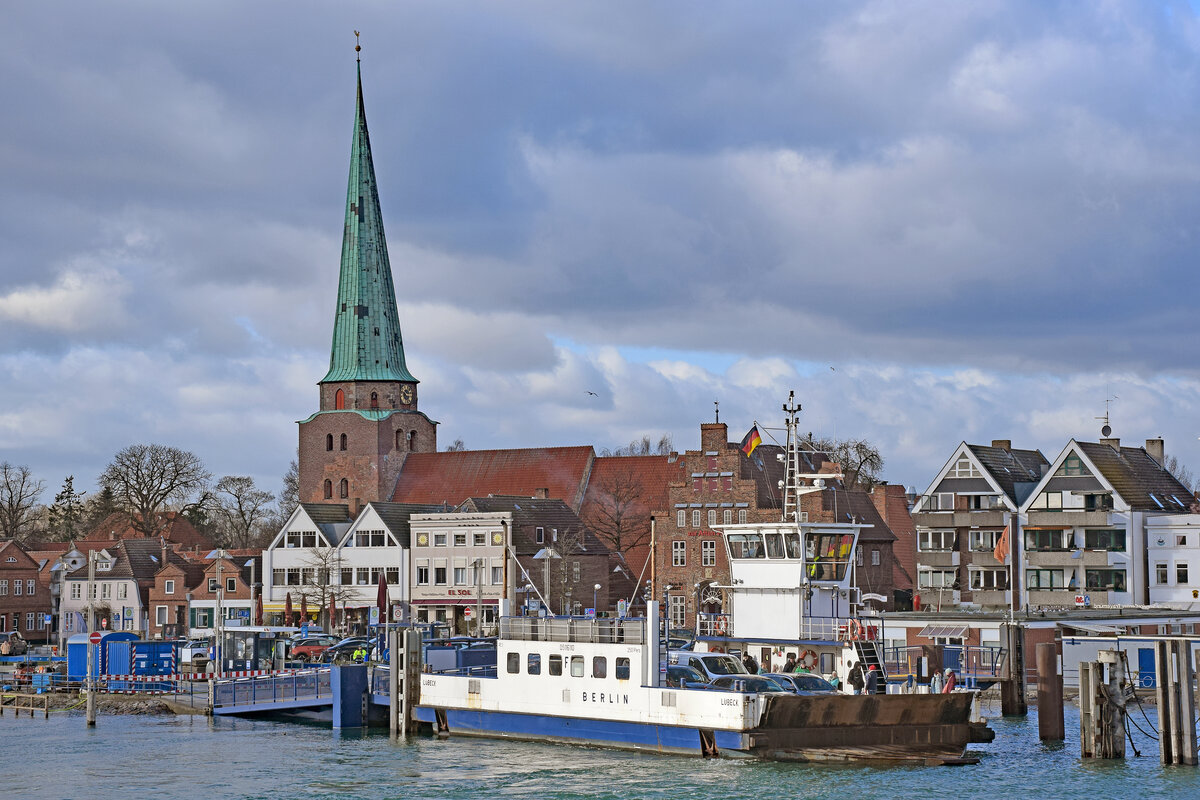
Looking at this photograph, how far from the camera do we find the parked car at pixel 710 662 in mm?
48406

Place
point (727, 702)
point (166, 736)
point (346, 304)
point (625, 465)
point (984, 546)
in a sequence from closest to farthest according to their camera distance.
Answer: point (727, 702), point (166, 736), point (984, 546), point (625, 465), point (346, 304)

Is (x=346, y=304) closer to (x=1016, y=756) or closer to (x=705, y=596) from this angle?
(x=705, y=596)

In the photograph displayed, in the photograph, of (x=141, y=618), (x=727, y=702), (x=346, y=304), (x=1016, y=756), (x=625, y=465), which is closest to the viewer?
(x=727, y=702)

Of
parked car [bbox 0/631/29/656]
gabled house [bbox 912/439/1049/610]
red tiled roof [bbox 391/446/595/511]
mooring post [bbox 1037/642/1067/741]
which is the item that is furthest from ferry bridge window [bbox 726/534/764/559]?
red tiled roof [bbox 391/446/595/511]

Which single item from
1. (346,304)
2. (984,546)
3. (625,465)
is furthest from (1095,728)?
(346,304)

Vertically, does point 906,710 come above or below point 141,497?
below

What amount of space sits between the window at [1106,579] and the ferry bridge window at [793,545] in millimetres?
31077

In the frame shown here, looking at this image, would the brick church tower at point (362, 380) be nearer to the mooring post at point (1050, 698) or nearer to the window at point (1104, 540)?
the window at point (1104, 540)

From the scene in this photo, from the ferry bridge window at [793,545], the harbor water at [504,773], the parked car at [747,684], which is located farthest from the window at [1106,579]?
the parked car at [747,684]

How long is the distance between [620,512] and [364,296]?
2822 centimetres

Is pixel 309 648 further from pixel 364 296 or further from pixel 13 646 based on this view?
pixel 364 296

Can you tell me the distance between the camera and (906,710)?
142 feet

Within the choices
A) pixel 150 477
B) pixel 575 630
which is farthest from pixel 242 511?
pixel 575 630

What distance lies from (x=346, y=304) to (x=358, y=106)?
15.7 m
